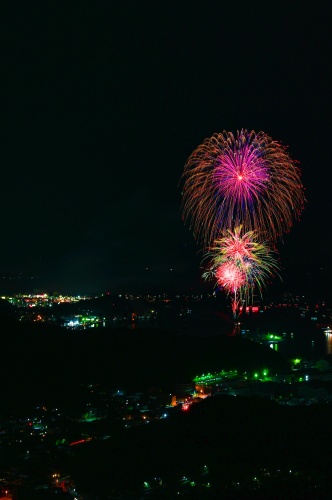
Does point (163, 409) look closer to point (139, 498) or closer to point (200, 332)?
point (139, 498)

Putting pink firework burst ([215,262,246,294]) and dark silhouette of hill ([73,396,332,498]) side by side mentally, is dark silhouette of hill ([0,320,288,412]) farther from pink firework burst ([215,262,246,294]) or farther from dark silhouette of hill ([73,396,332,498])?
dark silhouette of hill ([73,396,332,498])

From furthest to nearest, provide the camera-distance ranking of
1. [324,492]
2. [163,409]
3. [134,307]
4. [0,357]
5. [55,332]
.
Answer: [134,307] < [55,332] < [0,357] < [163,409] < [324,492]

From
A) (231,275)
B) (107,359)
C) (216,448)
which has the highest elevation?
(231,275)

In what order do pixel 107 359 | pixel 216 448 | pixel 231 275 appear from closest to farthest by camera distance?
pixel 216 448 < pixel 231 275 < pixel 107 359

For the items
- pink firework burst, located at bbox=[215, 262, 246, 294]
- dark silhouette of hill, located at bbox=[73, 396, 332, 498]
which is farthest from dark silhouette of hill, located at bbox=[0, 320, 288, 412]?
dark silhouette of hill, located at bbox=[73, 396, 332, 498]

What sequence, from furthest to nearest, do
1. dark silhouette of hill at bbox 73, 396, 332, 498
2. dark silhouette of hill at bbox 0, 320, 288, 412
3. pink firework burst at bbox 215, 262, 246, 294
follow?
pink firework burst at bbox 215, 262, 246, 294 < dark silhouette of hill at bbox 0, 320, 288, 412 < dark silhouette of hill at bbox 73, 396, 332, 498

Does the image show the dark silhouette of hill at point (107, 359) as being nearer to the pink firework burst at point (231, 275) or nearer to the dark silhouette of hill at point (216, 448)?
the pink firework burst at point (231, 275)

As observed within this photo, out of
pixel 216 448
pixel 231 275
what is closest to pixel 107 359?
pixel 231 275

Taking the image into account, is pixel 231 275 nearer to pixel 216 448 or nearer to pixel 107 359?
pixel 107 359

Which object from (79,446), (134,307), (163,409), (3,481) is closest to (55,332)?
(163,409)

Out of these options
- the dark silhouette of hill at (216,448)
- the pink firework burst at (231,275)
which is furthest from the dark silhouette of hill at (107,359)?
the dark silhouette of hill at (216,448)

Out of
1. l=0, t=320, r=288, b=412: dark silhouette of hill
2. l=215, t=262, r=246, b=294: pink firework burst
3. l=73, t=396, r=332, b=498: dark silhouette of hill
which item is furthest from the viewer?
l=215, t=262, r=246, b=294: pink firework burst
